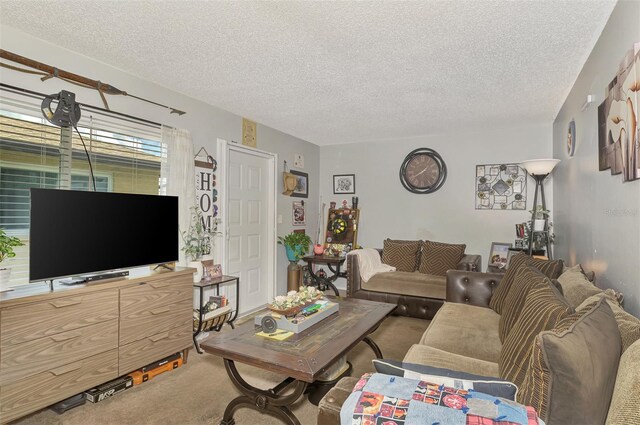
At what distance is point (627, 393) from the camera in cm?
84

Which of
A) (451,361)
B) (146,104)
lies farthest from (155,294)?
(451,361)

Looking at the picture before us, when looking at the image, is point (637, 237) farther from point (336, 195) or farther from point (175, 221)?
point (336, 195)

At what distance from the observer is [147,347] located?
8.09 ft

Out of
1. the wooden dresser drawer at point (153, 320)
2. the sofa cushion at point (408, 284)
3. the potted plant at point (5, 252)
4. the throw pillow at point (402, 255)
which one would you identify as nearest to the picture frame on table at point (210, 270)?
the wooden dresser drawer at point (153, 320)

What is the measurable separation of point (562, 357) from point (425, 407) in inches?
13.8

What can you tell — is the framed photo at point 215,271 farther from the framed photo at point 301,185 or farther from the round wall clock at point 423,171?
the round wall clock at point 423,171

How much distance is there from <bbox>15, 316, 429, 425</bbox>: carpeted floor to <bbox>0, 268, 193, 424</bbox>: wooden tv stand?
0.51ft

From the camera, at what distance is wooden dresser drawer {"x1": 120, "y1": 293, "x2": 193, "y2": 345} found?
7.66 ft

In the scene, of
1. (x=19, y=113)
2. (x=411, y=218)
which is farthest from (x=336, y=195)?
(x=19, y=113)

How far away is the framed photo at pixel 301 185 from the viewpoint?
16.4 feet

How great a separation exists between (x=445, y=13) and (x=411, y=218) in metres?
3.37

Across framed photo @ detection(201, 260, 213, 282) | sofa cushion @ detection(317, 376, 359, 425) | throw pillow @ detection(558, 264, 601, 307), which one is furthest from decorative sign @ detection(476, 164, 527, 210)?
sofa cushion @ detection(317, 376, 359, 425)

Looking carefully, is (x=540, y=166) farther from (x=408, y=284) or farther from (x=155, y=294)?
(x=155, y=294)

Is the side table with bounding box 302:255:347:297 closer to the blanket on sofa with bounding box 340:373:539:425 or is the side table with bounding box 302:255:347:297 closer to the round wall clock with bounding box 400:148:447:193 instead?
the round wall clock with bounding box 400:148:447:193
